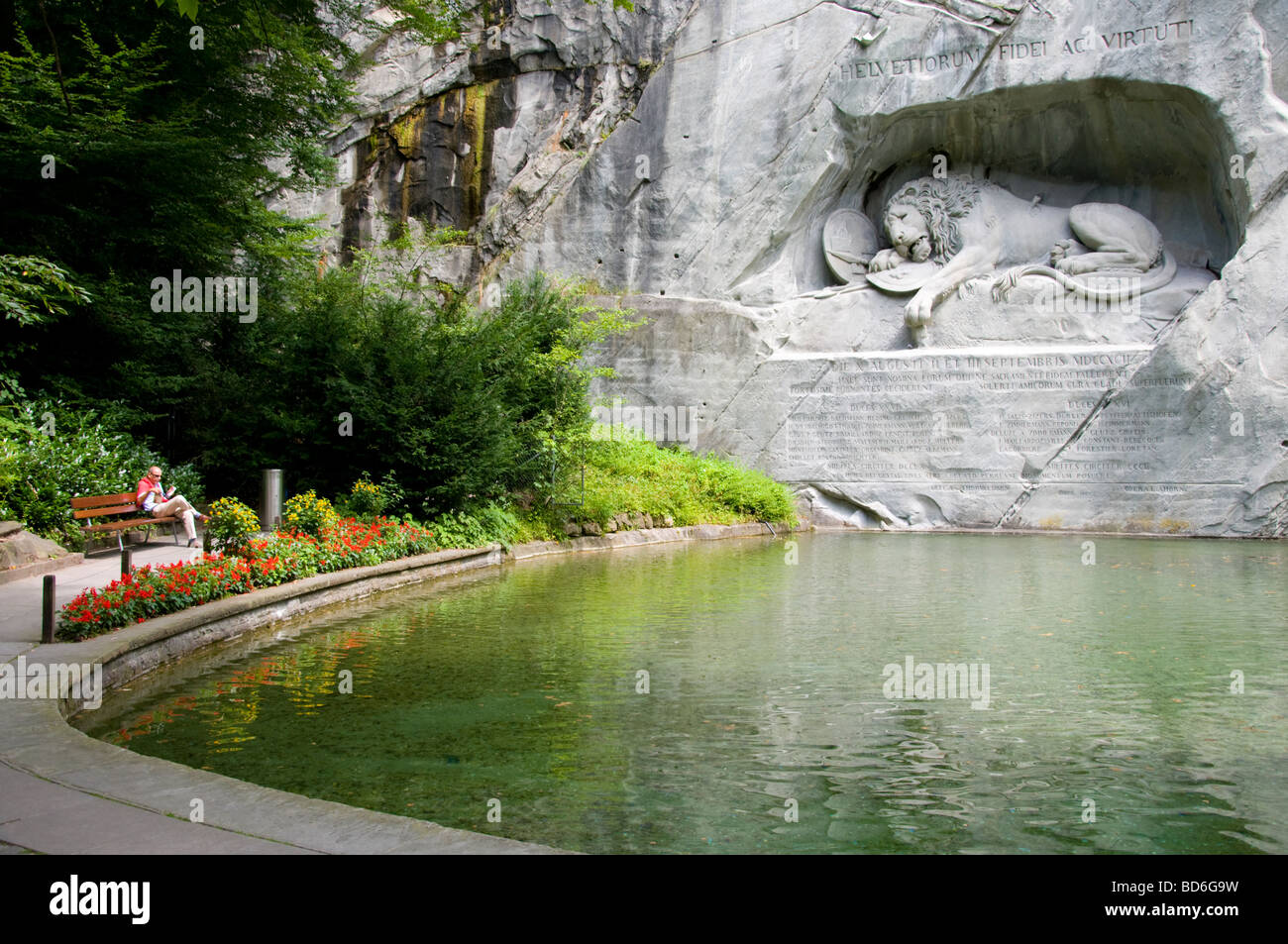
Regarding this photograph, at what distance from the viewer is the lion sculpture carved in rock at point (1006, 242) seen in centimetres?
1975

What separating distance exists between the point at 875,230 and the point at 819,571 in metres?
12.9

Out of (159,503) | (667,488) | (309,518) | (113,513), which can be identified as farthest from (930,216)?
(113,513)

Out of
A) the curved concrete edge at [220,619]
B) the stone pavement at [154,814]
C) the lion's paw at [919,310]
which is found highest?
the lion's paw at [919,310]

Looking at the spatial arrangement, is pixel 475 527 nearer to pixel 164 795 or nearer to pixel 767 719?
pixel 767 719

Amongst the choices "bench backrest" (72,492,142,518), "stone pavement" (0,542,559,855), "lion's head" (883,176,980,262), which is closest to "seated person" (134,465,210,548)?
"bench backrest" (72,492,142,518)

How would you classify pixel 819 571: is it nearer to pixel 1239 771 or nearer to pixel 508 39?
pixel 1239 771

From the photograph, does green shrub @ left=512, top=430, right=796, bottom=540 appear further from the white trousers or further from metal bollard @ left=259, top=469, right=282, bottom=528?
the white trousers

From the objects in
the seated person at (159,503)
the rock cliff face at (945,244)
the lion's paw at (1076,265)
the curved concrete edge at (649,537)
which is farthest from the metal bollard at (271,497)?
the lion's paw at (1076,265)

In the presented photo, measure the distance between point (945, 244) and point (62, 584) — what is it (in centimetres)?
1751

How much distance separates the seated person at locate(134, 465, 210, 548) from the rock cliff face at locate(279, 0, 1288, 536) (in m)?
10.8

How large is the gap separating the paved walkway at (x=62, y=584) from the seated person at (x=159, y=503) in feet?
1.04

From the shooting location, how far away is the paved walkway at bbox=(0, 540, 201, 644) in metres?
7.21

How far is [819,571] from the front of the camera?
39.9ft

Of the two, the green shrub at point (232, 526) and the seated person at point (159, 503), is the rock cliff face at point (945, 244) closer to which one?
the seated person at point (159, 503)
